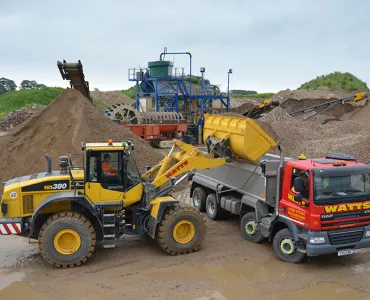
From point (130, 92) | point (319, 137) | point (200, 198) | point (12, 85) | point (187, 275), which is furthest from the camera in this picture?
point (130, 92)

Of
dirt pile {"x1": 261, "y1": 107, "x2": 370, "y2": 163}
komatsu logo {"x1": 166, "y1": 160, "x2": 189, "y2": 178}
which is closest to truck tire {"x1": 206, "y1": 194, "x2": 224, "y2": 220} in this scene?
komatsu logo {"x1": 166, "y1": 160, "x2": 189, "y2": 178}

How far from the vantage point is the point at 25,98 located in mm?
45281

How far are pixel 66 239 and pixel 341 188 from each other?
514 cm

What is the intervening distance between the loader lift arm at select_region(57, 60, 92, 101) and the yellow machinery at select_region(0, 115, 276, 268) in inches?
283

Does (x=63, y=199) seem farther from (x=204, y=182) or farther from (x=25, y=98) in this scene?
(x=25, y=98)

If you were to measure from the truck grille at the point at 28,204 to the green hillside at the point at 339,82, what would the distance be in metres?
38.2

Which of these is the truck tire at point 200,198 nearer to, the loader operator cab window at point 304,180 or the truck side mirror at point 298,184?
the loader operator cab window at point 304,180

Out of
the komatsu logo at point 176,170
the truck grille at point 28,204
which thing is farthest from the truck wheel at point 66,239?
the komatsu logo at point 176,170

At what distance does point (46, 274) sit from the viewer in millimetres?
7336

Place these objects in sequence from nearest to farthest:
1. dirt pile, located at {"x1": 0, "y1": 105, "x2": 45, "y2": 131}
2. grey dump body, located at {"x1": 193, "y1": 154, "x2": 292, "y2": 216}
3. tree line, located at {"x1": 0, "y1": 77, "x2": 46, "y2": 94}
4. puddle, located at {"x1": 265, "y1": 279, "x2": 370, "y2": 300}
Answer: puddle, located at {"x1": 265, "y1": 279, "x2": 370, "y2": 300} < grey dump body, located at {"x1": 193, "y1": 154, "x2": 292, "y2": 216} < dirt pile, located at {"x1": 0, "y1": 105, "x2": 45, "y2": 131} < tree line, located at {"x1": 0, "y1": 77, "x2": 46, "y2": 94}

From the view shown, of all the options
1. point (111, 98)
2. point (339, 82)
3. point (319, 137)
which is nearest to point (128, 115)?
point (319, 137)

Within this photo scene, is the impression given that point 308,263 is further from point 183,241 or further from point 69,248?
point 69,248

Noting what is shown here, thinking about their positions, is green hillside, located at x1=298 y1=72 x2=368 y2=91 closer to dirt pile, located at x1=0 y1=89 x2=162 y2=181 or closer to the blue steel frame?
the blue steel frame

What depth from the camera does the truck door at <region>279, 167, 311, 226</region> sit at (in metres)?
7.23
